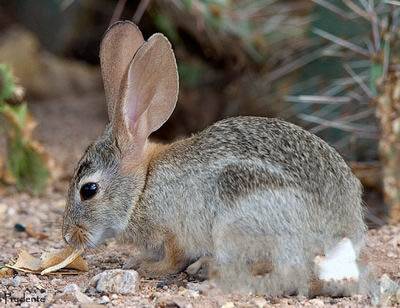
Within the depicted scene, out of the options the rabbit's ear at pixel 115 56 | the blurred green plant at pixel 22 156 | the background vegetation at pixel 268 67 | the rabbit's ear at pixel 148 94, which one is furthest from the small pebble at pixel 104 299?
the blurred green plant at pixel 22 156

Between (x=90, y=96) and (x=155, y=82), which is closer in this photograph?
(x=155, y=82)

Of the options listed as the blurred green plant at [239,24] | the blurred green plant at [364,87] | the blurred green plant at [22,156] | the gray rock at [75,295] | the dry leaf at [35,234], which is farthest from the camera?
the blurred green plant at [239,24]

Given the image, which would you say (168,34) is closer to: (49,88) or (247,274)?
(49,88)

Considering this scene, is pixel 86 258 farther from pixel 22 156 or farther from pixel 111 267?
pixel 22 156

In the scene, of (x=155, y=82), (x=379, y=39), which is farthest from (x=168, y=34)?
(x=155, y=82)

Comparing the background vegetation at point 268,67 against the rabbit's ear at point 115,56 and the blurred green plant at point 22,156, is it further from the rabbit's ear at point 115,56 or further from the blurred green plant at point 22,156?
the rabbit's ear at point 115,56

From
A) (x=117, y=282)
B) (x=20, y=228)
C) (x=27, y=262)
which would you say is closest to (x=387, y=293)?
(x=117, y=282)
